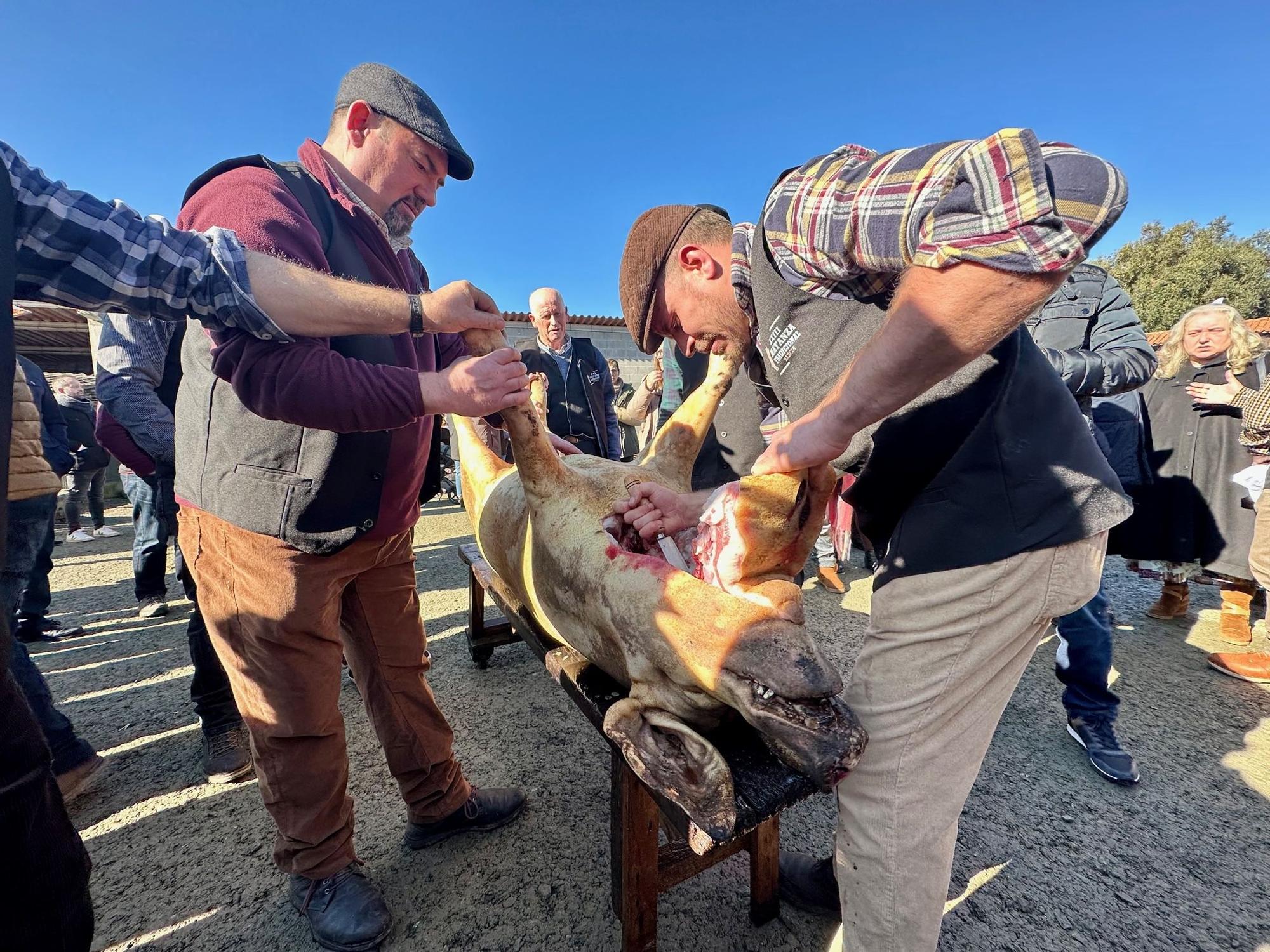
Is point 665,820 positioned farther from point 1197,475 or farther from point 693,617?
point 1197,475

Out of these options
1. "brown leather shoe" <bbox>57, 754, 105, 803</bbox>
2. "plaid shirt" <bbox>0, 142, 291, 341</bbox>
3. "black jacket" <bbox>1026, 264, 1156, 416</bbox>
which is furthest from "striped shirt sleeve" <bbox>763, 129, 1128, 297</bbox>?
"brown leather shoe" <bbox>57, 754, 105, 803</bbox>

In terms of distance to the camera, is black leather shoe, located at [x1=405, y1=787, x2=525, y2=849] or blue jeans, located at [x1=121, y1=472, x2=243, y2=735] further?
blue jeans, located at [x1=121, y1=472, x2=243, y2=735]

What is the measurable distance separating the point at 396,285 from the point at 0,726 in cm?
153

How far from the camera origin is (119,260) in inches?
46.4

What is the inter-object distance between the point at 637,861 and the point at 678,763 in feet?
2.07

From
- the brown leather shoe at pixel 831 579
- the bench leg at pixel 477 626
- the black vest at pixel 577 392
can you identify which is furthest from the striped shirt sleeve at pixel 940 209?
the brown leather shoe at pixel 831 579

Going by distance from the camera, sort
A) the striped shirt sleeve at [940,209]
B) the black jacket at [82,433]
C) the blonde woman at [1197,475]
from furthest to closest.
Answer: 1. the black jacket at [82,433]
2. the blonde woman at [1197,475]
3. the striped shirt sleeve at [940,209]

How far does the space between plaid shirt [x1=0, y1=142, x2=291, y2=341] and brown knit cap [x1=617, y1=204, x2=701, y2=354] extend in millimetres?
1043

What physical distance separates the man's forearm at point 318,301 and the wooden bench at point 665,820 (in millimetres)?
1169

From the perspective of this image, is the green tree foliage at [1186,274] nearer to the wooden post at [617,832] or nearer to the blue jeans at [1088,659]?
the blue jeans at [1088,659]

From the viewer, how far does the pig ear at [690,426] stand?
7.23 ft

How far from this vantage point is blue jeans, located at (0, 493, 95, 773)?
2.37m

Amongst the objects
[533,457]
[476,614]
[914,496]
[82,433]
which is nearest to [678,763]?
[914,496]

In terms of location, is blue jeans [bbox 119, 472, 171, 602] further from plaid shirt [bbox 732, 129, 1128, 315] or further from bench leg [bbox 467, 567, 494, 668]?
plaid shirt [bbox 732, 129, 1128, 315]
